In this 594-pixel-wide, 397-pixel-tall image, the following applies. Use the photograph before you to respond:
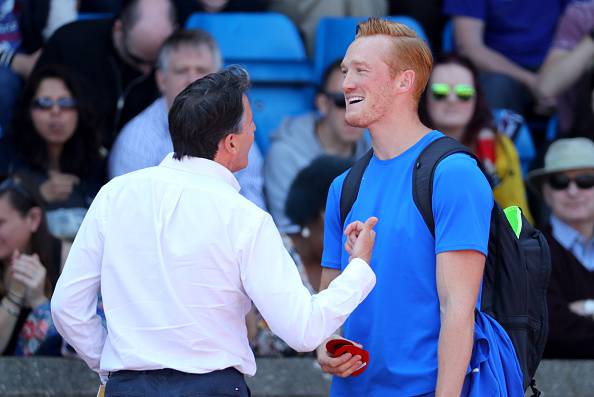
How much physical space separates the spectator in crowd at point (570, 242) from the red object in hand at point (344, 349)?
2823 millimetres

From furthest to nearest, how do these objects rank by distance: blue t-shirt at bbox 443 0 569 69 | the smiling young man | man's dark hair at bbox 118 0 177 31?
blue t-shirt at bbox 443 0 569 69, man's dark hair at bbox 118 0 177 31, the smiling young man

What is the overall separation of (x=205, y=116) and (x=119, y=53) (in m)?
3.96

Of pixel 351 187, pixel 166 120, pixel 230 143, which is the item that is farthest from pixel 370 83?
pixel 166 120

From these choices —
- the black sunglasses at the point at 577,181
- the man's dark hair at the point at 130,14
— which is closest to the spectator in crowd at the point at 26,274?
the man's dark hair at the point at 130,14

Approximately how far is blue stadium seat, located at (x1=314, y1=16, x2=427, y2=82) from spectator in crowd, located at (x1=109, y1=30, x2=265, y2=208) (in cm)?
103

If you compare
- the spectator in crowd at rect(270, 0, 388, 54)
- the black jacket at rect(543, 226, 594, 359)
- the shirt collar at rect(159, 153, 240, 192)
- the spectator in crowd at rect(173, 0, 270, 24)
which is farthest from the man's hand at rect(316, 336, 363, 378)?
the spectator in crowd at rect(270, 0, 388, 54)

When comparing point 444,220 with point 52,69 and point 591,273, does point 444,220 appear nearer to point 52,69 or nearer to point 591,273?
point 591,273

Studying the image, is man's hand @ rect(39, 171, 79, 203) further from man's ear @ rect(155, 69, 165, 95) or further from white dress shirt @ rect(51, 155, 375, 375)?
white dress shirt @ rect(51, 155, 375, 375)

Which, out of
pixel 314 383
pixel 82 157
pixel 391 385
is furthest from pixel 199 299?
pixel 82 157

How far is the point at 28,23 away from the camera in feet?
24.8

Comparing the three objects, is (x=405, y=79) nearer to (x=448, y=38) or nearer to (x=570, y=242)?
(x=570, y=242)

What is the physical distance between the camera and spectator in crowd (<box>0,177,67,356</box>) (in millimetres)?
5957

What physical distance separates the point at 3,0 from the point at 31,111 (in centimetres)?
Answer: 99

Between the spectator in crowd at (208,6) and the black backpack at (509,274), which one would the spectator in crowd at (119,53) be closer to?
the spectator in crowd at (208,6)
